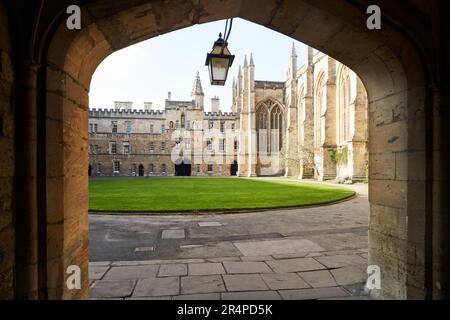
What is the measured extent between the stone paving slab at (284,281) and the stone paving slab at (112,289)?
1.83 metres

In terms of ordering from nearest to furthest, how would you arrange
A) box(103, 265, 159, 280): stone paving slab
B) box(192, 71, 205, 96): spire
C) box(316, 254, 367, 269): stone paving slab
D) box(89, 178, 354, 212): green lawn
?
box(103, 265, 159, 280): stone paving slab, box(316, 254, 367, 269): stone paving slab, box(89, 178, 354, 212): green lawn, box(192, 71, 205, 96): spire

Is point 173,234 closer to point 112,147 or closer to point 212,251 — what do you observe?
point 212,251

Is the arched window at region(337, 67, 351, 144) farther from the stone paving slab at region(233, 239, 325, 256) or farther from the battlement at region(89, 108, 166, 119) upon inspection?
the battlement at region(89, 108, 166, 119)

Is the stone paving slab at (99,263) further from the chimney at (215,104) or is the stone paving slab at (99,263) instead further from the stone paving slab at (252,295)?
the chimney at (215,104)

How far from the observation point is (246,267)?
4262mm

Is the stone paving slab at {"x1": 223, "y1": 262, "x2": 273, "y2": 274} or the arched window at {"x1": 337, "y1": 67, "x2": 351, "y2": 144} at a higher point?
the arched window at {"x1": 337, "y1": 67, "x2": 351, "y2": 144}

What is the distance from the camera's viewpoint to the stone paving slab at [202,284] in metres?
3.41

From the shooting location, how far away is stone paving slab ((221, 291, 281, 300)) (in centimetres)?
320

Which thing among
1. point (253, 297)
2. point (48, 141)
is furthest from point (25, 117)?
point (253, 297)

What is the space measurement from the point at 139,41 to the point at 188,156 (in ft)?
143

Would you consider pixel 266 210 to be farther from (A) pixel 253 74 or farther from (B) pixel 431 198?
(A) pixel 253 74

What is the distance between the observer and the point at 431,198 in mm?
2760

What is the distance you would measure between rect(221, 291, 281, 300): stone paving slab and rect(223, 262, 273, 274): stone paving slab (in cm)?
73

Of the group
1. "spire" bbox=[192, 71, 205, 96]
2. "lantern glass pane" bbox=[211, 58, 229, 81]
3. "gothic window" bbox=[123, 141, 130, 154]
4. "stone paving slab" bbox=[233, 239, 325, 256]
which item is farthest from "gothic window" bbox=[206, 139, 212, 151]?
"lantern glass pane" bbox=[211, 58, 229, 81]
